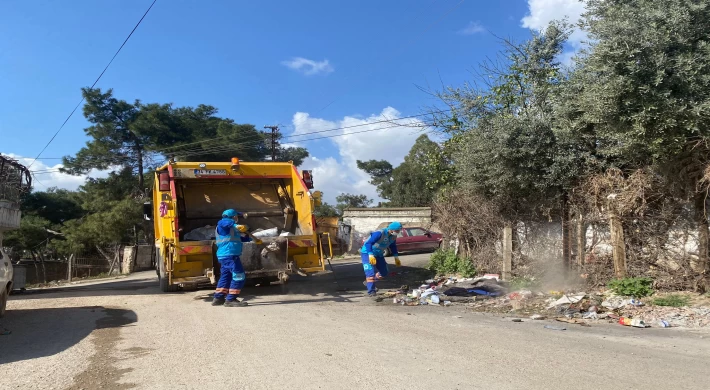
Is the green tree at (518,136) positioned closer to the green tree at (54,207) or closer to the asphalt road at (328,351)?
the asphalt road at (328,351)

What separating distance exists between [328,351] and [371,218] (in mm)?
22947

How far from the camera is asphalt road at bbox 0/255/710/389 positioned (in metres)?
4.14

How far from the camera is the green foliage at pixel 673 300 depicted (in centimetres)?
713

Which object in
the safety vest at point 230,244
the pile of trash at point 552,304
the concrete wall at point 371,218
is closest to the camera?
the pile of trash at point 552,304

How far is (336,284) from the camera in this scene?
1143 centimetres

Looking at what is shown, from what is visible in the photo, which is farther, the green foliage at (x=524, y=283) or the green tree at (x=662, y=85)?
the green foliage at (x=524, y=283)

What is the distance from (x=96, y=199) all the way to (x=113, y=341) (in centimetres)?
2634

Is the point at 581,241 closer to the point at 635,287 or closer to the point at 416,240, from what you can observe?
the point at 635,287

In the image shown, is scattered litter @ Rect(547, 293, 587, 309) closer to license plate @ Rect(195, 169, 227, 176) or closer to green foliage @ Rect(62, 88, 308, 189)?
license plate @ Rect(195, 169, 227, 176)

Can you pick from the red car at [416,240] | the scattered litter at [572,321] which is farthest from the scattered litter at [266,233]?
the red car at [416,240]

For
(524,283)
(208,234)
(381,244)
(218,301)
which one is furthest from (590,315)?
(208,234)

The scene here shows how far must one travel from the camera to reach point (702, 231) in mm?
7535

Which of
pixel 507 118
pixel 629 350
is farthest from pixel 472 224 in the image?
pixel 629 350

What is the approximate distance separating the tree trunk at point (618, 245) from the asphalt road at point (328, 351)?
193 centimetres
